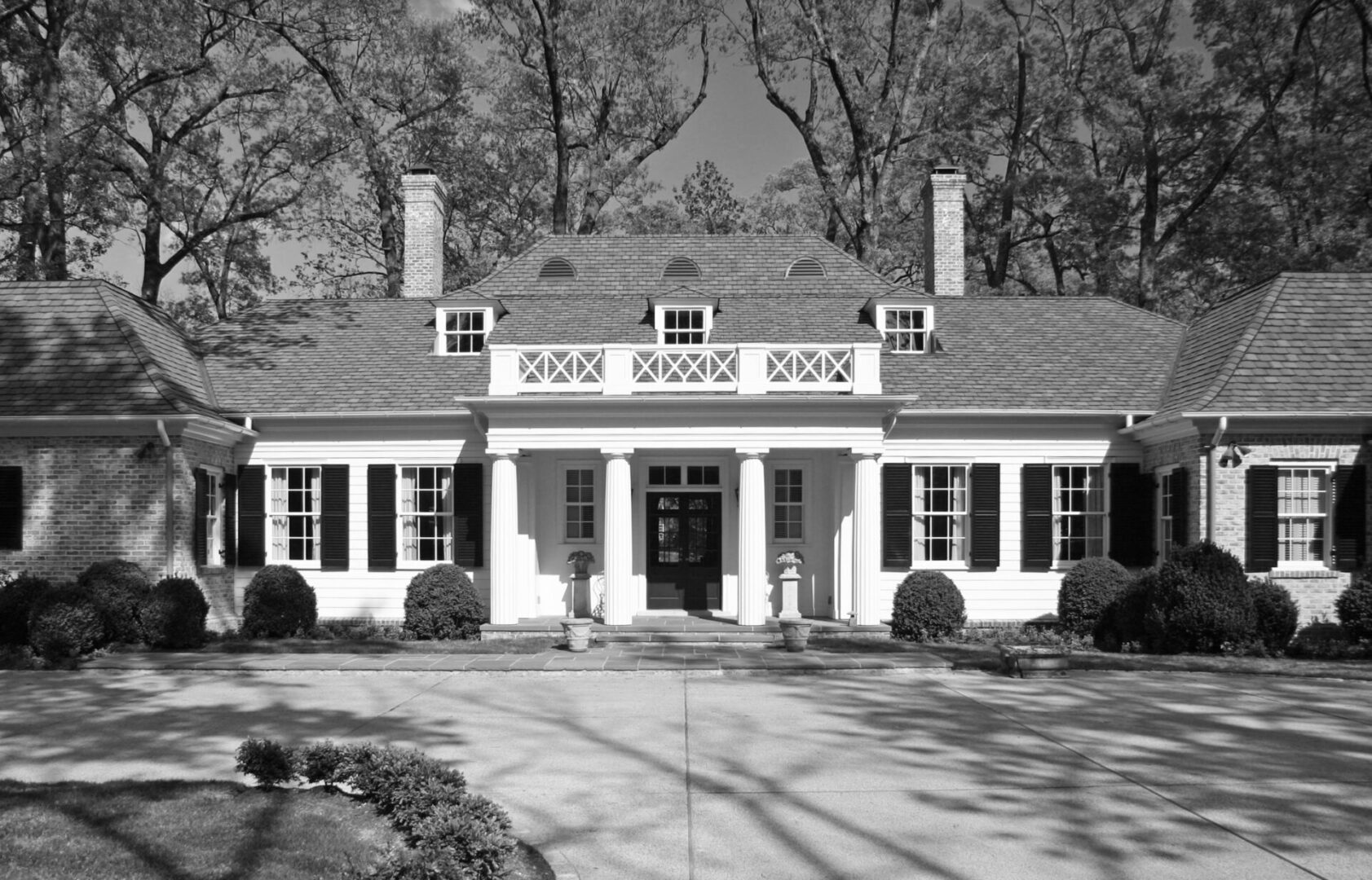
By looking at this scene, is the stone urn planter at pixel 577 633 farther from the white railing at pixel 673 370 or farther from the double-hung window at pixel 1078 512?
the double-hung window at pixel 1078 512

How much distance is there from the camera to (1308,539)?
18.4m

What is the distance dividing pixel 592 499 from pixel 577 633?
4476mm

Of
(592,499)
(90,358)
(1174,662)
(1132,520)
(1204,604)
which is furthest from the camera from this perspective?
(592,499)

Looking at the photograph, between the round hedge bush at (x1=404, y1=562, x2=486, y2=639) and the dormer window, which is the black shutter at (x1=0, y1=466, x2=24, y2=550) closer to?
the round hedge bush at (x1=404, y1=562, x2=486, y2=639)

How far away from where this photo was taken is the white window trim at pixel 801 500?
20734 millimetres

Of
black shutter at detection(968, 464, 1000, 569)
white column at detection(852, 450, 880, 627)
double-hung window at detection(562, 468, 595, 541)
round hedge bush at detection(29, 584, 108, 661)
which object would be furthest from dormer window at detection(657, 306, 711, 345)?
round hedge bush at detection(29, 584, 108, 661)

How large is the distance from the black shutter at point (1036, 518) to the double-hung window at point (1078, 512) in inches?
10.6

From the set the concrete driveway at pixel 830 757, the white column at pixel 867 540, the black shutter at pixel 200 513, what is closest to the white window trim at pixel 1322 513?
the concrete driveway at pixel 830 757

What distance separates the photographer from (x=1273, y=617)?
651 inches

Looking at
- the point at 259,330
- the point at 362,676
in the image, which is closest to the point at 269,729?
the point at 362,676

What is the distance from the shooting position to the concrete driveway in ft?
23.3

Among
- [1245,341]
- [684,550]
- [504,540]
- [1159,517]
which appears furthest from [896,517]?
[504,540]

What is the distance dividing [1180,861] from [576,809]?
13.9ft

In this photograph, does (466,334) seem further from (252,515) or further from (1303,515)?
(1303,515)
